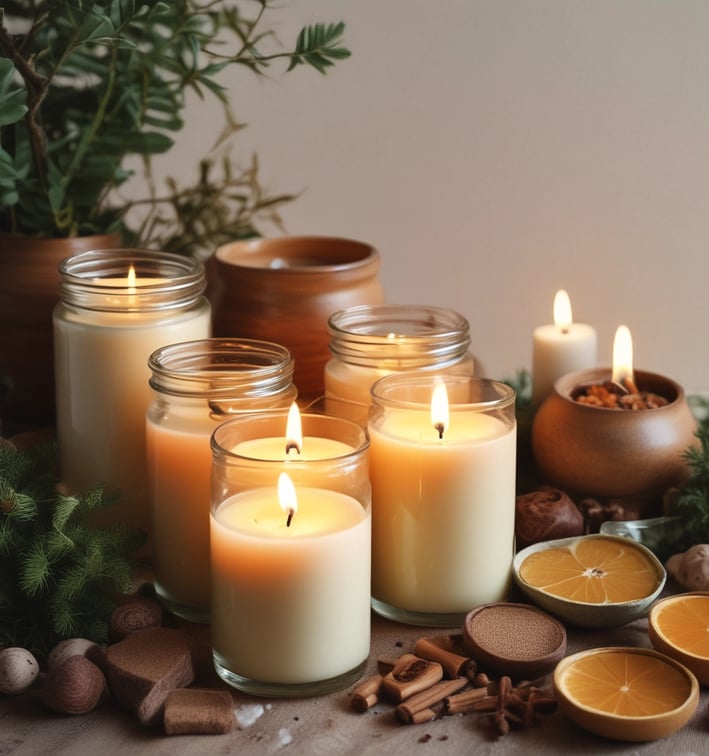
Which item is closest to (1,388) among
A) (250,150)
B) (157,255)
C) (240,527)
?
(157,255)

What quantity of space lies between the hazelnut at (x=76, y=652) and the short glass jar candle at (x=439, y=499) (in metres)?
0.24

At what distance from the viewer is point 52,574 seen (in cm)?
93

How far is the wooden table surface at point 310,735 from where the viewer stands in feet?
2.62

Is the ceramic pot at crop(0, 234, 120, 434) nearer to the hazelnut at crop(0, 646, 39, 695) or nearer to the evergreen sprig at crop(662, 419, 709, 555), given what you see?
the hazelnut at crop(0, 646, 39, 695)

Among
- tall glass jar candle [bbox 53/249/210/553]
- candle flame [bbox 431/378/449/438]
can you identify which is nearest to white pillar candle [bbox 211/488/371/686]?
candle flame [bbox 431/378/449/438]

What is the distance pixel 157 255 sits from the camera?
3.77 ft

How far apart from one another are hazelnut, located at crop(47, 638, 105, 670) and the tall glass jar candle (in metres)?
0.17

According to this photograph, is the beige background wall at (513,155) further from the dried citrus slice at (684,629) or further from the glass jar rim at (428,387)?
the dried citrus slice at (684,629)

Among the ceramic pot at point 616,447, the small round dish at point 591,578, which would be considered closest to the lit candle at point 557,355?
the ceramic pot at point 616,447

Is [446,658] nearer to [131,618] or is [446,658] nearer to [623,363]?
[131,618]

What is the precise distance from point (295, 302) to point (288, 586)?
1.25 feet

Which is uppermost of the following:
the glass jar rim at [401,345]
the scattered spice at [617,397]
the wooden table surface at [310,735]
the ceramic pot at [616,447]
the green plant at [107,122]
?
the green plant at [107,122]

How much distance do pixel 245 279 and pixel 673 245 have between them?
829mm

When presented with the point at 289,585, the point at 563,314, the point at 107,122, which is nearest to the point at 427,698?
the point at 289,585
